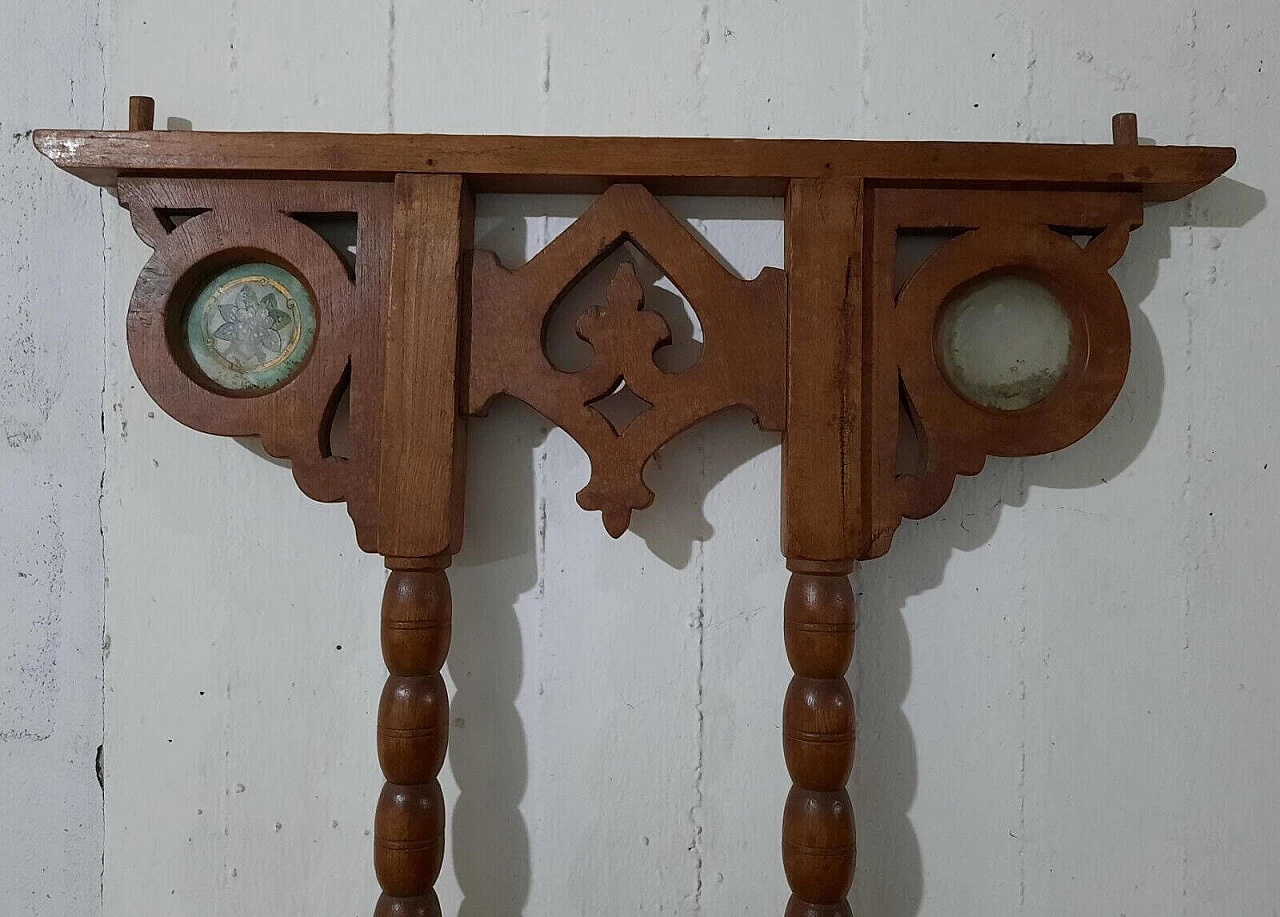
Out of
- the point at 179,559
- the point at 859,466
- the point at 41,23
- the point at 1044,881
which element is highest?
the point at 41,23

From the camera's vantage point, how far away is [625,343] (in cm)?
83

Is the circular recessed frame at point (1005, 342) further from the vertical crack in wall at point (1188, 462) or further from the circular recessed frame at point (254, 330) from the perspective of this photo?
the circular recessed frame at point (254, 330)

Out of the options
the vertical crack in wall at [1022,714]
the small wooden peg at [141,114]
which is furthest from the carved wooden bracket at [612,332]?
the vertical crack in wall at [1022,714]

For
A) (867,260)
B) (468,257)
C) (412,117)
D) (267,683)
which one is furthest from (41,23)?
(867,260)

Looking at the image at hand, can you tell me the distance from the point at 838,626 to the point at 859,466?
0.14 m

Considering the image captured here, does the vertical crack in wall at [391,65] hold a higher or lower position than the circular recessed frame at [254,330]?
higher

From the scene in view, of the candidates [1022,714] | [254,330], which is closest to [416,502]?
[254,330]

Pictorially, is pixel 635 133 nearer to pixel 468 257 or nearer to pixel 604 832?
pixel 468 257

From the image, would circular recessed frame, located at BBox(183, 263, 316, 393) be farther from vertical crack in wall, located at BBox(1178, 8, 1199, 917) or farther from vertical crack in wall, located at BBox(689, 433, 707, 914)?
vertical crack in wall, located at BBox(1178, 8, 1199, 917)

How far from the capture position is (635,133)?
0.89 meters

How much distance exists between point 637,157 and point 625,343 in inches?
6.3

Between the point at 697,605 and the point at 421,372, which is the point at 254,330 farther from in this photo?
the point at 697,605

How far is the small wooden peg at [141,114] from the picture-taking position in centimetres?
84

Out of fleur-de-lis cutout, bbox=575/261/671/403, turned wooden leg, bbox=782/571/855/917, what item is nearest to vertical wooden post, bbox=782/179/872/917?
turned wooden leg, bbox=782/571/855/917
